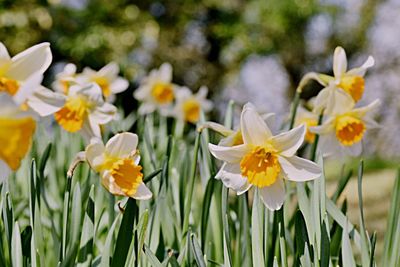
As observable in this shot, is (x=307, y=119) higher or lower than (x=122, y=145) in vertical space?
lower

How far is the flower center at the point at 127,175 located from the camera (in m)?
0.88

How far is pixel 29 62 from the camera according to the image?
777mm

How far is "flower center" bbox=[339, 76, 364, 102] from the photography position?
3.98ft

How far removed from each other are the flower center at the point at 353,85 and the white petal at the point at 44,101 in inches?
25.1

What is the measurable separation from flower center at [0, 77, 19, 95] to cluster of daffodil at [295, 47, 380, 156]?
581mm

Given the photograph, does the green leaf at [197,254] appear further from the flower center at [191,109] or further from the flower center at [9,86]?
the flower center at [191,109]

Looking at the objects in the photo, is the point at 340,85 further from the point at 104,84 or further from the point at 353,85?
the point at 104,84

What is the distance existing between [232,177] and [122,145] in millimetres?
188

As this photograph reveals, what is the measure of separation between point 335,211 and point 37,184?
19.9 inches

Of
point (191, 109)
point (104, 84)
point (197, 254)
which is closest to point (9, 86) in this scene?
point (197, 254)

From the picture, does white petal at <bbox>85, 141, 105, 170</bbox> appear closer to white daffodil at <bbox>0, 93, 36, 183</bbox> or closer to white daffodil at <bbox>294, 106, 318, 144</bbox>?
white daffodil at <bbox>0, 93, 36, 183</bbox>

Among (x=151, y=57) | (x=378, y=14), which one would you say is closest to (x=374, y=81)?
(x=378, y=14)

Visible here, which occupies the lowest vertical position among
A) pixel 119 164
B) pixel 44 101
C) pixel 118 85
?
pixel 118 85

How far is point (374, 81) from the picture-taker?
8.10m
